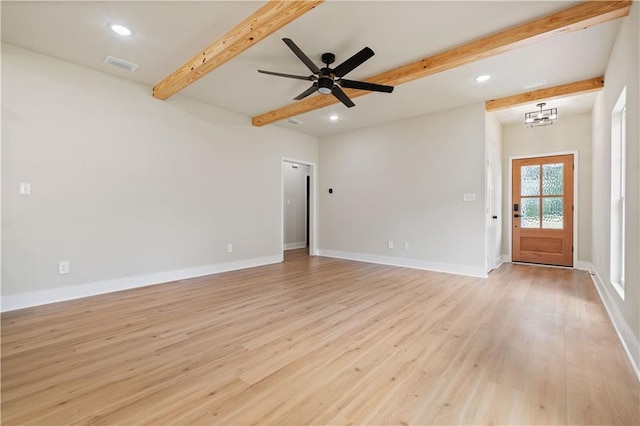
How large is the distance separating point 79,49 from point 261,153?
292 cm

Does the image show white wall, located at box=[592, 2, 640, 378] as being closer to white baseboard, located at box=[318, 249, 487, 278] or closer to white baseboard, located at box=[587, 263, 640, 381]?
white baseboard, located at box=[587, 263, 640, 381]

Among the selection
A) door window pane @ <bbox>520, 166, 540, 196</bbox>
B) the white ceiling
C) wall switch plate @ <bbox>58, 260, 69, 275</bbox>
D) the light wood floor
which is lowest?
the light wood floor

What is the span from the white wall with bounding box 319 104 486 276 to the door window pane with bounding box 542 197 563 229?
6.64 ft

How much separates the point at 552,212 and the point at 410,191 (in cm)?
277

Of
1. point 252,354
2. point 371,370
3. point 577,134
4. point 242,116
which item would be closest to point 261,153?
point 242,116

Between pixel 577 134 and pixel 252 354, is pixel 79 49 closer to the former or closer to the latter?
pixel 252 354

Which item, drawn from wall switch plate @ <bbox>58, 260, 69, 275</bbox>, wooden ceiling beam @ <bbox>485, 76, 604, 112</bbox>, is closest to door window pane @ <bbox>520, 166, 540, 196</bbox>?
wooden ceiling beam @ <bbox>485, 76, 604, 112</bbox>

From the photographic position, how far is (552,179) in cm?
557

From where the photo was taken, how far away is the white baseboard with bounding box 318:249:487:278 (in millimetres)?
4723

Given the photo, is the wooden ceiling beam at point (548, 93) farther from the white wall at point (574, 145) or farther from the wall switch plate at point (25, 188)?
the wall switch plate at point (25, 188)

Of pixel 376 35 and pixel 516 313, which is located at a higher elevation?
pixel 376 35

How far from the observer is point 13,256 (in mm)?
3084

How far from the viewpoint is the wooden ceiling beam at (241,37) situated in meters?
2.27

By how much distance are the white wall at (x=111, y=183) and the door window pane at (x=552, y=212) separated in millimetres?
5572
